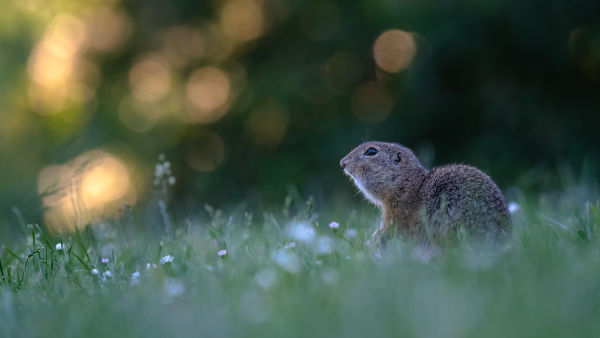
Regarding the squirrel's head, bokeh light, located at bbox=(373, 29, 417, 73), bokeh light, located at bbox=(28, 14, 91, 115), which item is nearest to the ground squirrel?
the squirrel's head

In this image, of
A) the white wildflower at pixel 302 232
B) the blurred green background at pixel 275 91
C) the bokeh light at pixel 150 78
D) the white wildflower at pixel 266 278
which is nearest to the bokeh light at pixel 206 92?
the blurred green background at pixel 275 91

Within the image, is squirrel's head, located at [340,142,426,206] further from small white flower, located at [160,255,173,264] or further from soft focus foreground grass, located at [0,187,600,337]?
small white flower, located at [160,255,173,264]

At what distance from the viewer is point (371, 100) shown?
9.80 m

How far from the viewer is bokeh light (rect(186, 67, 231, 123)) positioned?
10180 mm

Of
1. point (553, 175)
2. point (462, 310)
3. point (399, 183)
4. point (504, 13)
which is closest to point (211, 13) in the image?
point (504, 13)

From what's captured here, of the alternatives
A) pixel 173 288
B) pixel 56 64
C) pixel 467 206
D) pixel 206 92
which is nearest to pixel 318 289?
pixel 173 288

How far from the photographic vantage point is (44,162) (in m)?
11.1

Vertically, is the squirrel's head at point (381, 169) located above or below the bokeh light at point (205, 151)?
above

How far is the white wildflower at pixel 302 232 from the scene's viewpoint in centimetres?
403

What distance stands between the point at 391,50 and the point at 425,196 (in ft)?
19.3

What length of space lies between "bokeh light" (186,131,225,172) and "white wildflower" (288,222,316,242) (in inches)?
218

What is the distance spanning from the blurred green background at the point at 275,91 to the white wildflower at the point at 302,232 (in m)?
2.79

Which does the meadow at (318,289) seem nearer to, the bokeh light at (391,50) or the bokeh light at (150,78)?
the bokeh light at (391,50)

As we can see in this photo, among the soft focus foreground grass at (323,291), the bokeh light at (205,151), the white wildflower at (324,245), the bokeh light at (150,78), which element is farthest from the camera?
the bokeh light at (150,78)
